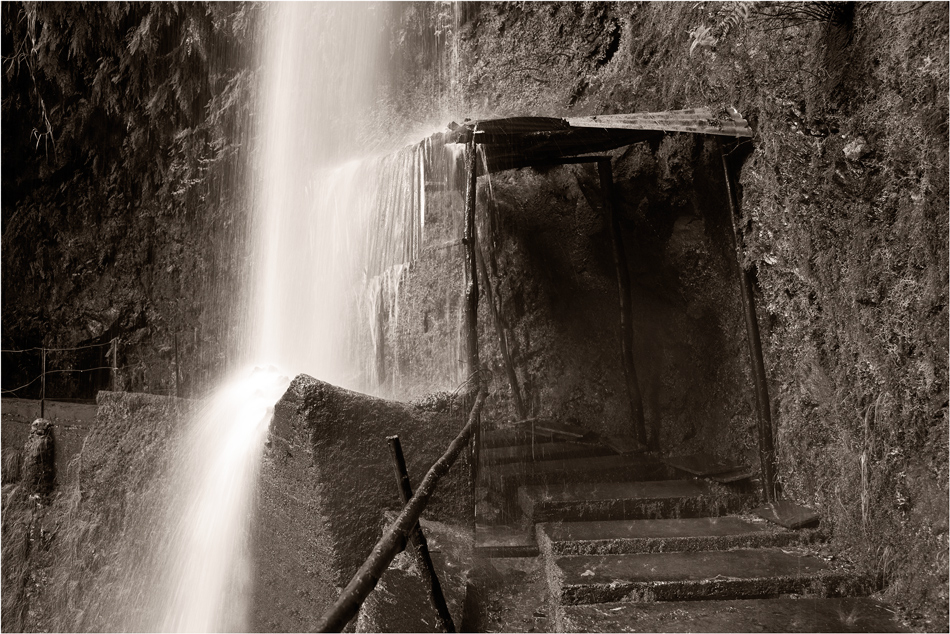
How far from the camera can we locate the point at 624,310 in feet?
22.3

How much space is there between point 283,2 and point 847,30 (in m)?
8.14

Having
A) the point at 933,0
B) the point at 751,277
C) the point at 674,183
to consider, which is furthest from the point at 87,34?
the point at 933,0

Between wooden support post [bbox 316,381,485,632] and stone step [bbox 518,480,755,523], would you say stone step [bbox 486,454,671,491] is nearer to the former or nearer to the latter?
stone step [bbox 518,480,755,523]

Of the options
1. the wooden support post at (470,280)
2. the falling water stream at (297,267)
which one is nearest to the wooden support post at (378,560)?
the wooden support post at (470,280)

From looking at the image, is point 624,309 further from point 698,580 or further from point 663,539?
point 698,580

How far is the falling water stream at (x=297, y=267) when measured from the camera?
4.56 m

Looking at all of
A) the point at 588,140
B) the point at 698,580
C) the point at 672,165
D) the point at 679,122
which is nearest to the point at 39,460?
the point at 588,140

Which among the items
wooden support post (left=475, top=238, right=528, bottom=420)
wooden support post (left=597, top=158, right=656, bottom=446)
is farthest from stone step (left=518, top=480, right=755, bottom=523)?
wooden support post (left=475, top=238, right=528, bottom=420)

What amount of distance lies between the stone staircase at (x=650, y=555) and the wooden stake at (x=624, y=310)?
66 centimetres

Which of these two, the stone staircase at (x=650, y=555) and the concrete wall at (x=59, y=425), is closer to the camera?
the stone staircase at (x=650, y=555)

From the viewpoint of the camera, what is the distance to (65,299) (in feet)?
40.6

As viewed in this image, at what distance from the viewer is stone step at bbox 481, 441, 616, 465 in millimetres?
6324

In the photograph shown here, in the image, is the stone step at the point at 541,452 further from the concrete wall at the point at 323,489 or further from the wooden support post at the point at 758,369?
the concrete wall at the point at 323,489

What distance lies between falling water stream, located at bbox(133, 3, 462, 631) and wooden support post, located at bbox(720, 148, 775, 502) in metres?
2.60
